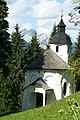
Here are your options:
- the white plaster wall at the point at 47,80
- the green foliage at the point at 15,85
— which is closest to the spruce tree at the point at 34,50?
the green foliage at the point at 15,85

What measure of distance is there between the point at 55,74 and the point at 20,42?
47.9 feet

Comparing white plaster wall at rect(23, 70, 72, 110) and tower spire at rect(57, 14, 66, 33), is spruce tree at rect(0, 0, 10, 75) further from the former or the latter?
tower spire at rect(57, 14, 66, 33)

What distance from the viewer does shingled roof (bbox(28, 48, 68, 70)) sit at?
3512 cm

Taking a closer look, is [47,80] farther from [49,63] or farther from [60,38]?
[60,38]

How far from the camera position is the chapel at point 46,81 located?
115ft

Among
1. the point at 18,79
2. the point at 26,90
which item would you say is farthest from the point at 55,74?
the point at 18,79

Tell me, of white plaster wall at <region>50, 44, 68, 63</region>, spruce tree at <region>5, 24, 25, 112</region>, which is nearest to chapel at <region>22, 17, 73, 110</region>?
white plaster wall at <region>50, 44, 68, 63</region>

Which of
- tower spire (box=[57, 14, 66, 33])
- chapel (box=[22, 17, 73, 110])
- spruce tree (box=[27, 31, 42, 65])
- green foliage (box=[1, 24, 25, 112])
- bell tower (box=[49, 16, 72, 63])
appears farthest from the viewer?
spruce tree (box=[27, 31, 42, 65])

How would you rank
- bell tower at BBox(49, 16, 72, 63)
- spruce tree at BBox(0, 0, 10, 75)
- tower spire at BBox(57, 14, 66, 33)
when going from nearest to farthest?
spruce tree at BBox(0, 0, 10, 75) < bell tower at BBox(49, 16, 72, 63) < tower spire at BBox(57, 14, 66, 33)

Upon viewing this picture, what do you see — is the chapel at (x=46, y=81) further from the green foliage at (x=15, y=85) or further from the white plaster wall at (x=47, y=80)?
the green foliage at (x=15, y=85)

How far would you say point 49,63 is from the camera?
35.7 meters

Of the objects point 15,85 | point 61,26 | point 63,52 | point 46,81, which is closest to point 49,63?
point 46,81

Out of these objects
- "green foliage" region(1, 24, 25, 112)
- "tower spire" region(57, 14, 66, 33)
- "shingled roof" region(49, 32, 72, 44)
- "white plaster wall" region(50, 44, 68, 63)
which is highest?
"tower spire" region(57, 14, 66, 33)

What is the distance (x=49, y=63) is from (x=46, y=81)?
213 cm
